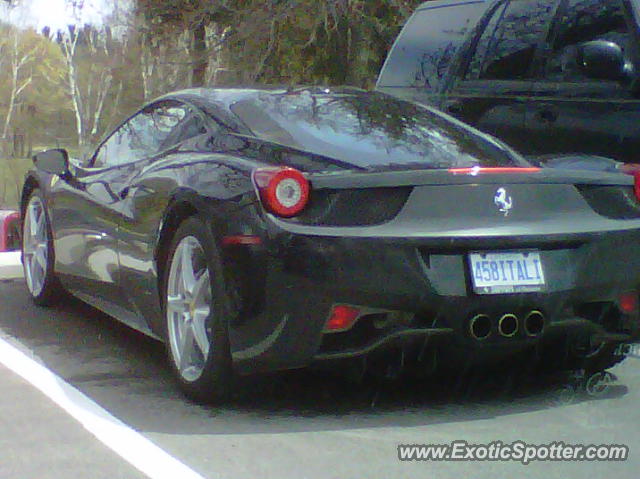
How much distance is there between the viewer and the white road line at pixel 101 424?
457 cm

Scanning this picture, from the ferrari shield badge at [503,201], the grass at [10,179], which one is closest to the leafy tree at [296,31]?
the ferrari shield badge at [503,201]

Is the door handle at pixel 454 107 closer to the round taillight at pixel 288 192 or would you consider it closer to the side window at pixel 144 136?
the side window at pixel 144 136

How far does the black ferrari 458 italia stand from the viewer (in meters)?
5.11

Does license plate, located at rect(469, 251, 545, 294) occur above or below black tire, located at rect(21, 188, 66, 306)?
above

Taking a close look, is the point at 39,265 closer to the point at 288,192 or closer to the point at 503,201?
the point at 288,192

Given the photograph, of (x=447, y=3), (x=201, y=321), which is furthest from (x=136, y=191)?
(x=447, y=3)

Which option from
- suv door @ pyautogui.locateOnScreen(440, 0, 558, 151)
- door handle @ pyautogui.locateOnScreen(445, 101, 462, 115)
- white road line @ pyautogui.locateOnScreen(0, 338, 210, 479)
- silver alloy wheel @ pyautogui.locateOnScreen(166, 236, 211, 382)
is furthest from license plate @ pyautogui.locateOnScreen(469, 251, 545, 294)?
door handle @ pyautogui.locateOnScreen(445, 101, 462, 115)

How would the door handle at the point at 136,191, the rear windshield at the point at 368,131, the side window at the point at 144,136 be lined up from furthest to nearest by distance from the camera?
the side window at the point at 144,136, the door handle at the point at 136,191, the rear windshield at the point at 368,131

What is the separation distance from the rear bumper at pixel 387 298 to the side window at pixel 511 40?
2649 millimetres

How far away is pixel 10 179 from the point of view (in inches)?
2490

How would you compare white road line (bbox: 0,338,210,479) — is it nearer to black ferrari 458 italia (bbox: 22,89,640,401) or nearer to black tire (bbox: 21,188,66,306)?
black ferrari 458 italia (bbox: 22,89,640,401)

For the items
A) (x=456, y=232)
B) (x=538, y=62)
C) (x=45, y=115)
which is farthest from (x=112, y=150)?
(x=45, y=115)

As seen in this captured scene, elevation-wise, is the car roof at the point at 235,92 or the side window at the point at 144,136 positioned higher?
the car roof at the point at 235,92

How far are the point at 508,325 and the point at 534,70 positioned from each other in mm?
2834
